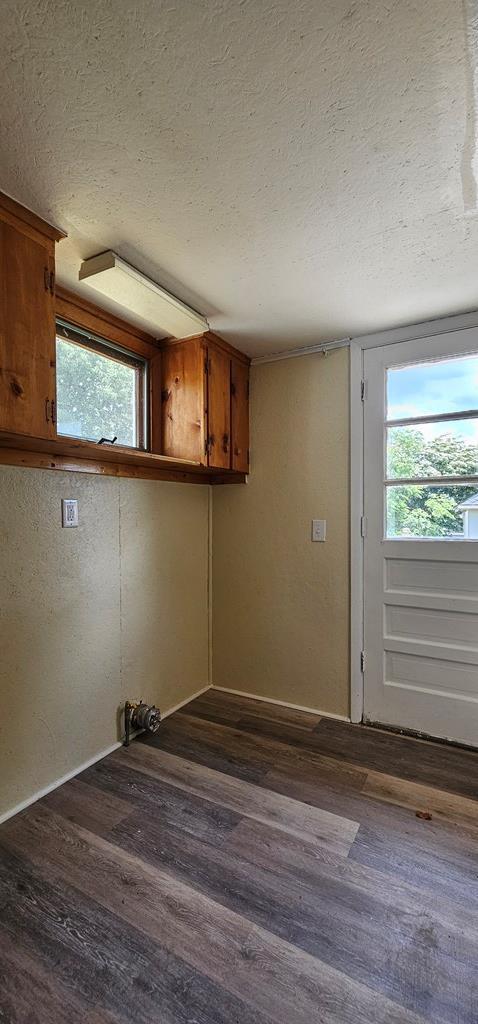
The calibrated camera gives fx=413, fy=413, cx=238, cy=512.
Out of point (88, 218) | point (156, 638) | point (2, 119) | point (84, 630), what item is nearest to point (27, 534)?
point (84, 630)

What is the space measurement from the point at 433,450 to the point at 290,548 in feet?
3.31

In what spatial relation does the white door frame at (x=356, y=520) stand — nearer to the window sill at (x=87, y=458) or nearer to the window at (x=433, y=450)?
the window at (x=433, y=450)

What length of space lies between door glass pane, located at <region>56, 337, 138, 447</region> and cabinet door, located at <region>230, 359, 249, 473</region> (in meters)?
0.60

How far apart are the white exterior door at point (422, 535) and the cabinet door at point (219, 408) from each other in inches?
32.2

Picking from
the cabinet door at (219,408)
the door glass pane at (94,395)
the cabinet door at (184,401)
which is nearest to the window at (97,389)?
the door glass pane at (94,395)

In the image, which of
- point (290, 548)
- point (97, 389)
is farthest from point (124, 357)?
point (290, 548)

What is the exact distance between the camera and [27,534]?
1.76 m

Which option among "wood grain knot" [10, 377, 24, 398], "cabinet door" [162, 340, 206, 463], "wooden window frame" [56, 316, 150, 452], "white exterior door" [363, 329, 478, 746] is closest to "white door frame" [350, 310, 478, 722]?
"white exterior door" [363, 329, 478, 746]

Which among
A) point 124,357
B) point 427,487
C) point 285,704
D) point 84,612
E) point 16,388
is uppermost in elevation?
point 124,357

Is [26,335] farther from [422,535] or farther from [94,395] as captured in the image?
[422,535]

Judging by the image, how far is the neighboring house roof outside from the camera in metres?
2.12

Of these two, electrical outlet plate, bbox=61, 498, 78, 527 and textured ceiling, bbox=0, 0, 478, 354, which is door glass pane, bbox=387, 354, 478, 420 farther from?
electrical outlet plate, bbox=61, 498, 78, 527

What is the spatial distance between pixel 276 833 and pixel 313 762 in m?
0.51

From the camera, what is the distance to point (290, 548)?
265 cm
